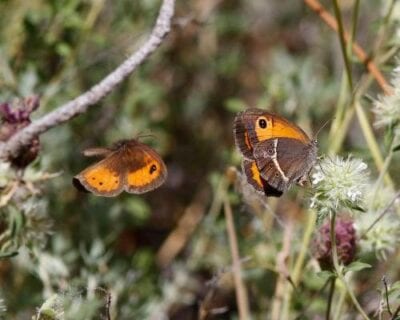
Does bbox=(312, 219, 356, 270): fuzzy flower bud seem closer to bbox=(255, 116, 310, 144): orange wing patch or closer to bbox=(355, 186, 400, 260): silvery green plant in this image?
bbox=(355, 186, 400, 260): silvery green plant

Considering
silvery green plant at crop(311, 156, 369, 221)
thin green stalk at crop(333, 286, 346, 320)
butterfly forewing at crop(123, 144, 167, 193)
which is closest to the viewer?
silvery green plant at crop(311, 156, 369, 221)

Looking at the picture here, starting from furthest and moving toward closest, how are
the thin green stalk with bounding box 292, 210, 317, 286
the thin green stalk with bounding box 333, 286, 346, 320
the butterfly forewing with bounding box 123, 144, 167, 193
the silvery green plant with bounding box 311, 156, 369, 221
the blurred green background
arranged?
the blurred green background < the thin green stalk with bounding box 292, 210, 317, 286 < the thin green stalk with bounding box 333, 286, 346, 320 < the butterfly forewing with bounding box 123, 144, 167, 193 < the silvery green plant with bounding box 311, 156, 369, 221

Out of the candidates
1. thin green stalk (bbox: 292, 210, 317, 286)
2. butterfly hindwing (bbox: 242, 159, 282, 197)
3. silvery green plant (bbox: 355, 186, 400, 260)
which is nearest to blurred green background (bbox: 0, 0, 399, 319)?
thin green stalk (bbox: 292, 210, 317, 286)

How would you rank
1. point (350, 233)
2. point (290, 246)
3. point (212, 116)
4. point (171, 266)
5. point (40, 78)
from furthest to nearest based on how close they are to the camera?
1. point (212, 116)
2. point (171, 266)
3. point (40, 78)
4. point (290, 246)
5. point (350, 233)

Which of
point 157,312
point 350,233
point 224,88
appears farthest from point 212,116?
point 350,233

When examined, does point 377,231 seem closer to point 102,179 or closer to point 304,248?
point 304,248

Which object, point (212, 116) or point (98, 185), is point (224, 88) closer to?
point (212, 116)
